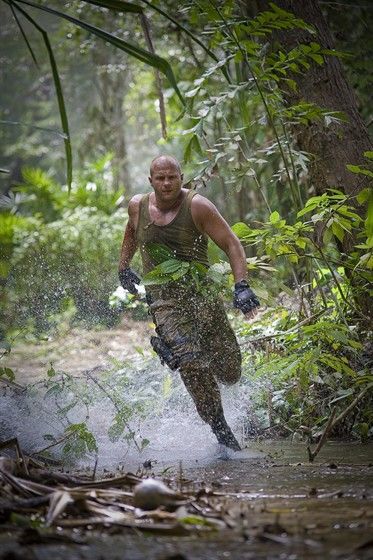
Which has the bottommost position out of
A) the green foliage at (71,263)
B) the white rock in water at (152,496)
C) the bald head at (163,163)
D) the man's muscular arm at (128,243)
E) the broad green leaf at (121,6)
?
the white rock in water at (152,496)

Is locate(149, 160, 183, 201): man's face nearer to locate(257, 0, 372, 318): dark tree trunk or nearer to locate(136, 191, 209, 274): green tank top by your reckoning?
locate(136, 191, 209, 274): green tank top

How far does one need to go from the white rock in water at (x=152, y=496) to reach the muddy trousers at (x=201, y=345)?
273cm

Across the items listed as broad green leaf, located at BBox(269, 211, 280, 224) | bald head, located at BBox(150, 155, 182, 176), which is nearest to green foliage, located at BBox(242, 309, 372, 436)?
broad green leaf, located at BBox(269, 211, 280, 224)

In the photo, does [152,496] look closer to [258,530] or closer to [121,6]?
[258,530]

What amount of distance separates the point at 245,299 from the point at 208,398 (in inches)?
31.3

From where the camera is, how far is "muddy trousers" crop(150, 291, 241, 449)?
239 inches

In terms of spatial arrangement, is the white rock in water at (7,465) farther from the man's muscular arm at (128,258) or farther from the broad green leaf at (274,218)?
the man's muscular arm at (128,258)

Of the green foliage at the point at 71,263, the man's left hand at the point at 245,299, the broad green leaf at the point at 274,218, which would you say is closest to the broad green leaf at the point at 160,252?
the man's left hand at the point at 245,299

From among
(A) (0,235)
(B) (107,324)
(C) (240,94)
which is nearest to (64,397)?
(C) (240,94)

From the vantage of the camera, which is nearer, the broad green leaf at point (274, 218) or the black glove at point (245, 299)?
the broad green leaf at point (274, 218)

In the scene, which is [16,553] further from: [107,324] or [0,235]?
[0,235]

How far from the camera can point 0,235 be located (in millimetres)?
15367

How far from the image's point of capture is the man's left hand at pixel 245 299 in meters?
5.89

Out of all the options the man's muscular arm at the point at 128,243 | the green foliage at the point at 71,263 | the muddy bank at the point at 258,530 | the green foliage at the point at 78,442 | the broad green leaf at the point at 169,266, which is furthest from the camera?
the green foliage at the point at 71,263
